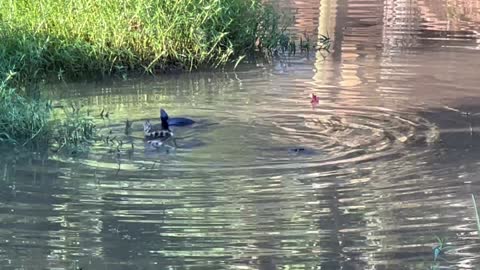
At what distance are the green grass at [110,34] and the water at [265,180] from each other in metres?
0.34

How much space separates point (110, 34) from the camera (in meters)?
12.2

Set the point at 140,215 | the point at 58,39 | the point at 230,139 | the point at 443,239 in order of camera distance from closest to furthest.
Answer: the point at 443,239 < the point at 140,215 < the point at 230,139 < the point at 58,39

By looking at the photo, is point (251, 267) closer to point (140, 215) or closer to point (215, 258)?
point (215, 258)

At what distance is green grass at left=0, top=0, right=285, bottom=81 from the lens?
1186 centimetres

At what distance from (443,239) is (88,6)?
758 cm

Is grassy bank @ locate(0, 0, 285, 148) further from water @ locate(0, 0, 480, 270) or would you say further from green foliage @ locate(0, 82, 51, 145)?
green foliage @ locate(0, 82, 51, 145)

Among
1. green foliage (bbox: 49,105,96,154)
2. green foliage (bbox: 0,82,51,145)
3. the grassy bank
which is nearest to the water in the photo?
green foliage (bbox: 49,105,96,154)

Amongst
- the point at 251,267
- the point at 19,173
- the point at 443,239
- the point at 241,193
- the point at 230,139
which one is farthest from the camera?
the point at 230,139

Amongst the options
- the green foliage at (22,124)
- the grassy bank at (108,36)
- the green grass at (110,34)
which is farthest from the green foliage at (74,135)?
the green grass at (110,34)

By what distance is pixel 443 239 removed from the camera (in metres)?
5.86

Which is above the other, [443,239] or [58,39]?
[58,39]

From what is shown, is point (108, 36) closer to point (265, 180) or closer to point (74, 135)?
point (74, 135)

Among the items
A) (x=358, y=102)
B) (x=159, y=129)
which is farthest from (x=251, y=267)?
(x=358, y=102)

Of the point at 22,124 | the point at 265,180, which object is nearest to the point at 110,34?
the point at 22,124
